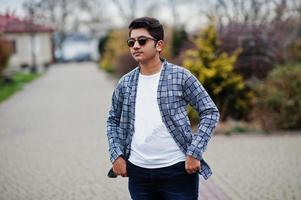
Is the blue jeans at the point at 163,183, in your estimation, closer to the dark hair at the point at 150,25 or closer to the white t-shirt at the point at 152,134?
the white t-shirt at the point at 152,134

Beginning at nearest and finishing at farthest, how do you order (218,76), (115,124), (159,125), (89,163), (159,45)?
(159,125) → (159,45) → (115,124) → (89,163) → (218,76)

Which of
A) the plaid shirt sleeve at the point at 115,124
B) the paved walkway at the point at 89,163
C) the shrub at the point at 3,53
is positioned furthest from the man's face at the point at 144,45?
the shrub at the point at 3,53

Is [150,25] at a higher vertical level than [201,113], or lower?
higher

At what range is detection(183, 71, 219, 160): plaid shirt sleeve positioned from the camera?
10.8ft

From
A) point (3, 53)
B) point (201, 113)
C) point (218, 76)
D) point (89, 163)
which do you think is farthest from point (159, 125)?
point (3, 53)

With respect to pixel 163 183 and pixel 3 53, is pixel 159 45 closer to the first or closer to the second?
pixel 163 183

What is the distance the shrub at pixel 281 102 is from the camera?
10891 millimetres

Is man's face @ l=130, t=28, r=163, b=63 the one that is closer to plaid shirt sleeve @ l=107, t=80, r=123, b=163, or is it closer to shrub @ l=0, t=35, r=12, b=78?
plaid shirt sleeve @ l=107, t=80, r=123, b=163

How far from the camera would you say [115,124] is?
11.9 ft

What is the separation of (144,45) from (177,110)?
18.0 inches

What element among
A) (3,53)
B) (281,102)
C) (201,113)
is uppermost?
(201,113)

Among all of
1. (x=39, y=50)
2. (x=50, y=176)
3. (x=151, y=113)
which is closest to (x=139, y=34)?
(x=151, y=113)

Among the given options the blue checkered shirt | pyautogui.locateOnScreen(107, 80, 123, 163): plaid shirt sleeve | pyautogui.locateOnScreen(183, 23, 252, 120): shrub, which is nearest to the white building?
pyautogui.locateOnScreen(183, 23, 252, 120): shrub

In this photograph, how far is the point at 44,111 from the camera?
15.5 m
